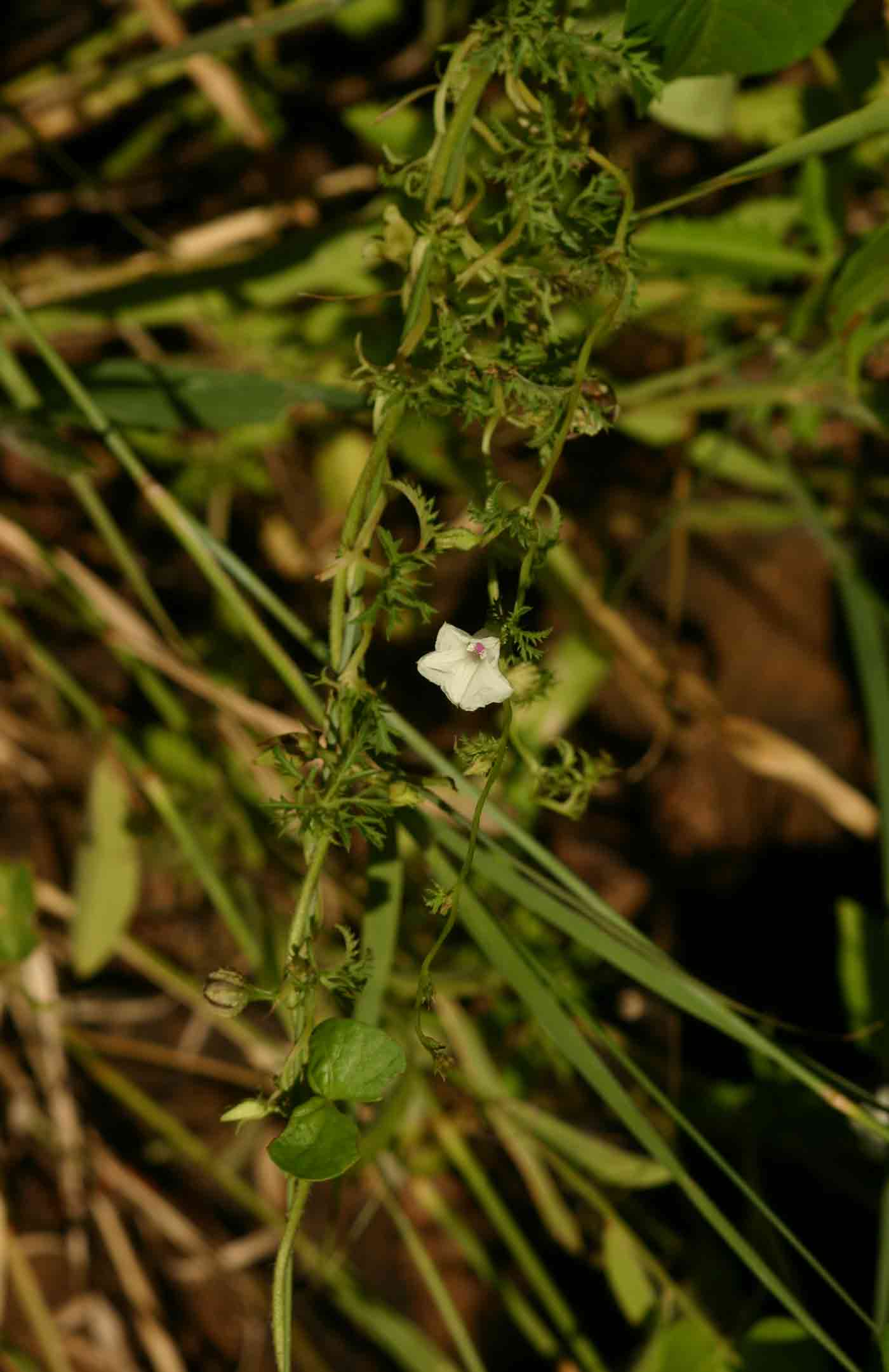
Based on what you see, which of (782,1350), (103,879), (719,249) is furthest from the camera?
(103,879)

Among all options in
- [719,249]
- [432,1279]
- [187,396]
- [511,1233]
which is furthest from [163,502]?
[511,1233]

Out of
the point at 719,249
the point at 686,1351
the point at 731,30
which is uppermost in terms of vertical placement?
the point at 731,30

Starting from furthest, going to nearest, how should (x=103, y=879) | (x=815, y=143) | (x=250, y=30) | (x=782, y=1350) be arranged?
(x=103, y=879), (x=782, y=1350), (x=250, y=30), (x=815, y=143)

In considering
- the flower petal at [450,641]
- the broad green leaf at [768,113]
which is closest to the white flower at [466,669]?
the flower petal at [450,641]

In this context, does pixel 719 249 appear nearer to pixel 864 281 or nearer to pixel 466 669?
pixel 864 281

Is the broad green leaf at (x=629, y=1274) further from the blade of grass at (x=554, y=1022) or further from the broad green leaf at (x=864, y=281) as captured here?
the broad green leaf at (x=864, y=281)

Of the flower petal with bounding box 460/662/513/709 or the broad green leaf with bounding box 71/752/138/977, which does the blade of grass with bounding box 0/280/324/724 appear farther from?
the broad green leaf with bounding box 71/752/138/977
